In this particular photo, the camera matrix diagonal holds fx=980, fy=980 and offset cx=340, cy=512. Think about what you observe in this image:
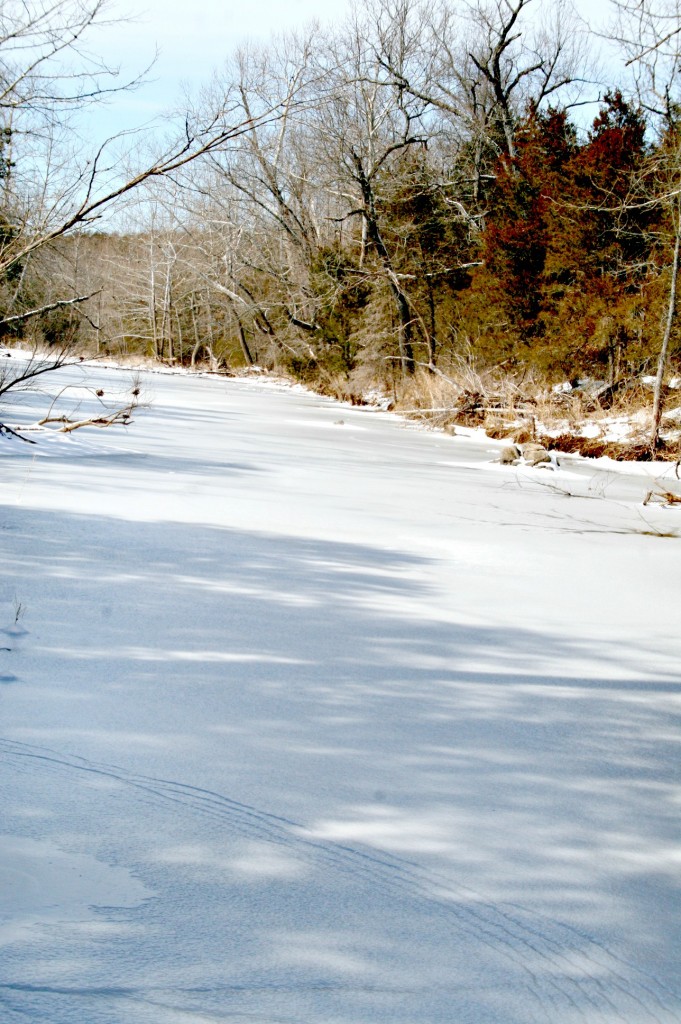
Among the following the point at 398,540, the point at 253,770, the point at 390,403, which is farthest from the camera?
the point at 390,403

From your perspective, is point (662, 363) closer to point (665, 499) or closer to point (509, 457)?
point (509, 457)

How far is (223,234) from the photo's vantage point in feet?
108

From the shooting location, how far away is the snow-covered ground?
150 cm

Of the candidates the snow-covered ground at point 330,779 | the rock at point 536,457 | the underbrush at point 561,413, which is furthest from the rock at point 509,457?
the snow-covered ground at point 330,779

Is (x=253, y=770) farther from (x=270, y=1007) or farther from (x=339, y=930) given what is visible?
(x=270, y=1007)

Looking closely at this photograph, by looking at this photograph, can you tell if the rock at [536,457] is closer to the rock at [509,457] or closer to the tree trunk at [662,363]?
the rock at [509,457]

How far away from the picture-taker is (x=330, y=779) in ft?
7.23

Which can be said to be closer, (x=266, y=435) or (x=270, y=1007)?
(x=270, y=1007)

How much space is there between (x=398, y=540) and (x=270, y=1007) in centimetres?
385

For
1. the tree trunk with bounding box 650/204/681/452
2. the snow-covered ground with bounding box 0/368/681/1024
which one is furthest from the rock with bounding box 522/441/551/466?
the snow-covered ground with bounding box 0/368/681/1024

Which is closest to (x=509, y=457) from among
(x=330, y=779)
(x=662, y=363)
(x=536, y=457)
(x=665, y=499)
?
(x=536, y=457)

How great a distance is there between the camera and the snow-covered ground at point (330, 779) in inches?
59.2

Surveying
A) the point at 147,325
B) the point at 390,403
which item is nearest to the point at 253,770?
the point at 390,403

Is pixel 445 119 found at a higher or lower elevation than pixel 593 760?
higher
